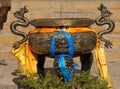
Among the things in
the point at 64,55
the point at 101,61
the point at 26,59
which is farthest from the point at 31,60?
the point at 101,61

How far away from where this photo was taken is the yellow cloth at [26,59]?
4363mm

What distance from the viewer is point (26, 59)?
4449 mm

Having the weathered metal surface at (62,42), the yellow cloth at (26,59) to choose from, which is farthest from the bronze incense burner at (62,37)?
the yellow cloth at (26,59)

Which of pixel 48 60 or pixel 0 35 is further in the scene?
pixel 0 35

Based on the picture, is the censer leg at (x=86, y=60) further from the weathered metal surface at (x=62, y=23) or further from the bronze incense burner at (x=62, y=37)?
the weathered metal surface at (x=62, y=23)

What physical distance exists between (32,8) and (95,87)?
13.6ft

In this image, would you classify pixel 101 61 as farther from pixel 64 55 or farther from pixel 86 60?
pixel 64 55

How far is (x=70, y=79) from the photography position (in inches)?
155

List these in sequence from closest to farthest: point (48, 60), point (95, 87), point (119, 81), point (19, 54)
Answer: point (95, 87)
point (19, 54)
point (119, 81)
point (48, 60)

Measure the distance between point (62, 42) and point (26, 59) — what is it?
63cm

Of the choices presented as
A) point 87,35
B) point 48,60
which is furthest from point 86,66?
point 48,60

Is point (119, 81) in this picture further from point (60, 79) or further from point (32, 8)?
point (32, 8)

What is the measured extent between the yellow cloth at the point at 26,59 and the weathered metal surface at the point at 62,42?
28cm

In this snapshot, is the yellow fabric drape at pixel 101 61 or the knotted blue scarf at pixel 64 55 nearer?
the knotted blue scarf at pixel 64 55
